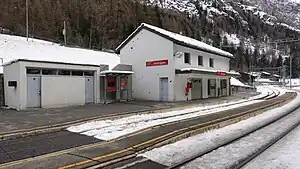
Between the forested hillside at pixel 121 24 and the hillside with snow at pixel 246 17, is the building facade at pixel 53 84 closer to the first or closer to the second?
the forested hillside at pixel 121 24

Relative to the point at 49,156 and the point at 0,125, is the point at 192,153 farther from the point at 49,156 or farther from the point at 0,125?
the point at 0,125

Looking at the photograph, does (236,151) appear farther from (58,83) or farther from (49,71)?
(49,71)

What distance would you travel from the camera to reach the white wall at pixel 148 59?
1045 inches

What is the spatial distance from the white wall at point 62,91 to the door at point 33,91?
26 cm

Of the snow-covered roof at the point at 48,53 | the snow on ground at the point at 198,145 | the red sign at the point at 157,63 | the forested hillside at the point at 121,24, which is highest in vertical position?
the forested hillside at the point at 121,24

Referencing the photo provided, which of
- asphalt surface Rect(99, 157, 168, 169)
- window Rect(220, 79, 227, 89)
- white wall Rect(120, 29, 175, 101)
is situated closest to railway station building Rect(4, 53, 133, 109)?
white wall Rect(120, 29, 175, 101)

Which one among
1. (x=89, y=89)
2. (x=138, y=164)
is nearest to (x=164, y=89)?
(x=89, y=89)

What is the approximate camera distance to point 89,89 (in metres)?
22.9

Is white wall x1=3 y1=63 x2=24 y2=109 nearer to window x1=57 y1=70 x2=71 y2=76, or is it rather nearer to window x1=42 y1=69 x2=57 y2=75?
window x1=42 y1=69 x2=57 y2=75

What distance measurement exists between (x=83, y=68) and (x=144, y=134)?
12741 millimetres

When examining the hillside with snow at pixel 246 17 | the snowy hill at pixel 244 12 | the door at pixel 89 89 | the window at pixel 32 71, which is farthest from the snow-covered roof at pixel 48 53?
the snowy hill at pixel 244 12

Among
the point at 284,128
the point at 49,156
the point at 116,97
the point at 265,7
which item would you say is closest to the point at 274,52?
the point at 265,7

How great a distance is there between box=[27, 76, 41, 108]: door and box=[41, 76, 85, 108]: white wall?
263mm

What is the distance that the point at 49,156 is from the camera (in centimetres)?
782
